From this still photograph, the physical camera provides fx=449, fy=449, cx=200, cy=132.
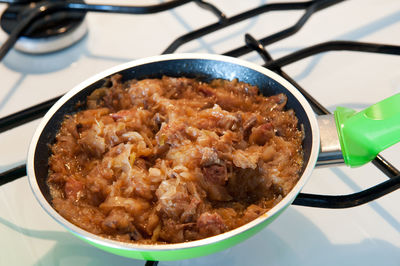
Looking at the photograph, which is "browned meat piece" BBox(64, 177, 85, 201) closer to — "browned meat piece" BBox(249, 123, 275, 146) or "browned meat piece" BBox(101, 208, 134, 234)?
"browned meat piece" BBox(101, 208, 134, 234)

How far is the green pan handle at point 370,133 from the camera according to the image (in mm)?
749

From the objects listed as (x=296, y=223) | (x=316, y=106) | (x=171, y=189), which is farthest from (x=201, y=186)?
(x=316, y=106)

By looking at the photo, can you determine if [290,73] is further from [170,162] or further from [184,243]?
[184,243]

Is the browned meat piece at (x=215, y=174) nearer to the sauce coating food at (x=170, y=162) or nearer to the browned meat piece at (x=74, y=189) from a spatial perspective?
the sauce coating food at (x=170, y=162)

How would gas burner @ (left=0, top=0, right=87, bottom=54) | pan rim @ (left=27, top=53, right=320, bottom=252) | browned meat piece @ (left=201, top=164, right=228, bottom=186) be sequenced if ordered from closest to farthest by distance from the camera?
pan rim @ (left=27, top=53, right=320, bottom=252) < browned meat piece @ (left=201, top=164, right=228, bottom=186) < gas burner @ (left=0, top=0, right=87, bottom=54)

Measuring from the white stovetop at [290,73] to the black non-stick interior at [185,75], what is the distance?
0.50 feet

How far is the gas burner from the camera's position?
1249 mm

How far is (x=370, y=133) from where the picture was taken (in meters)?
0.76

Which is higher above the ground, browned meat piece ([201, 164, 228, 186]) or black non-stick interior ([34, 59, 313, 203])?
black non-stick interior ([34, 59, 313, 203])

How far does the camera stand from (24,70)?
123cm

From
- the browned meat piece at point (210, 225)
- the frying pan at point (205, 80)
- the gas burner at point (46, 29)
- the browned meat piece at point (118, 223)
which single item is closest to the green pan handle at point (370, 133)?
the frying pan at point (205, 80)

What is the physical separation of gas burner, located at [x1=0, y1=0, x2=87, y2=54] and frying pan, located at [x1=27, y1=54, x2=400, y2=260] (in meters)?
0.41

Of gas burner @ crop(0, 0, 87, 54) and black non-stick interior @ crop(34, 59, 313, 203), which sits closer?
black non-stick interior @ crop(34, 59, 313, 203)

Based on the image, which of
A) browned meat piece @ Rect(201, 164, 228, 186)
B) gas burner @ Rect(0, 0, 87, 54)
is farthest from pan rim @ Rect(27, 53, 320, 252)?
gas burner @ Rect(0, 0, 87, 54)
